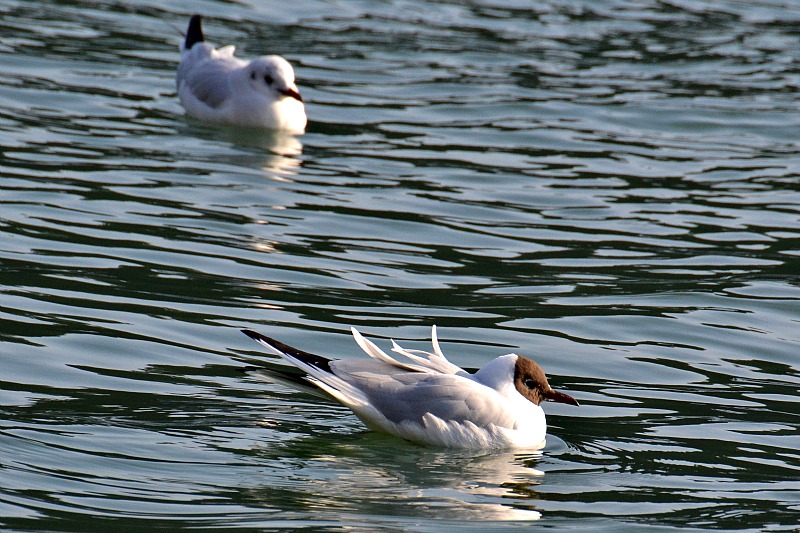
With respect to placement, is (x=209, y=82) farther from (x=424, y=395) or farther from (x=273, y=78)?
(x=424, y=395)

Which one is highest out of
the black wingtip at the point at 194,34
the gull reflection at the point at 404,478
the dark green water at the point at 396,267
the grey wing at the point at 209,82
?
the black wingtip at the point at 194,34

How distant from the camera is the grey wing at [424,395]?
23.8 feet

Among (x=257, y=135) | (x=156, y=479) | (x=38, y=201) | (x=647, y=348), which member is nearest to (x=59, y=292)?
(x=38, y=201)

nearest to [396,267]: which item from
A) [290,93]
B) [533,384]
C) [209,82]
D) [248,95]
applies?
[533,384]

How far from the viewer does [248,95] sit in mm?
14828

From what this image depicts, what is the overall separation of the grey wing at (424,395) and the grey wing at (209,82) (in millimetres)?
7896

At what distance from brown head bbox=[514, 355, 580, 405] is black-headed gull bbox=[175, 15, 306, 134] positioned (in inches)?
294

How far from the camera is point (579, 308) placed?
381 inches

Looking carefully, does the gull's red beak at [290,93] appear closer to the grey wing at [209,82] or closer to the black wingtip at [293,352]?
the grey wing at [209,82]

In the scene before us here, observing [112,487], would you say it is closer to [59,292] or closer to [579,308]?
[59,292]

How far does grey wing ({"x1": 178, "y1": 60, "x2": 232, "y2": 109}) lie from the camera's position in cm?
1489

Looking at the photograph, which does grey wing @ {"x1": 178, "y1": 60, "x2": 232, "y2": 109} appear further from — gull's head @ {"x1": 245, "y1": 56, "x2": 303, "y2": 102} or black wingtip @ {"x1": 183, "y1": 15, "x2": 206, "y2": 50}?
black wingtip @ {"x1": 183, "y1": 15, "x2": 206, "y2": 50}

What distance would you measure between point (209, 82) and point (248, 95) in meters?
0.46

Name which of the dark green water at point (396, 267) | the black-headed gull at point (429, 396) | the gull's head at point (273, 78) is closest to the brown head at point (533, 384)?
the black-headed gull at point (429, 396)
